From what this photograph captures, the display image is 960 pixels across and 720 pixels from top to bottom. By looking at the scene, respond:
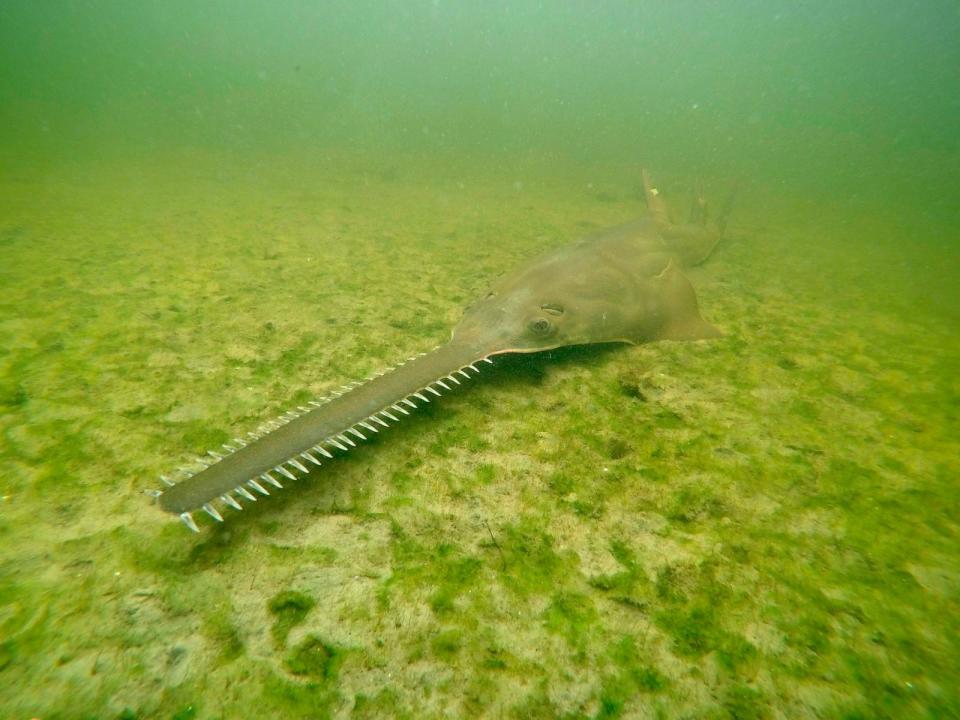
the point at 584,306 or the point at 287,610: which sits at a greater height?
the point at 584,306

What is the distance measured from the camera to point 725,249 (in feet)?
26.0

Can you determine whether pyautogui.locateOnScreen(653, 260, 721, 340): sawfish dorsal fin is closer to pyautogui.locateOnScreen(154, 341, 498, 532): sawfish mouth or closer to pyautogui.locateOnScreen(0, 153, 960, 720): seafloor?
pyautogui.locateOnScreen(0, 153, 960, 720): seafloor

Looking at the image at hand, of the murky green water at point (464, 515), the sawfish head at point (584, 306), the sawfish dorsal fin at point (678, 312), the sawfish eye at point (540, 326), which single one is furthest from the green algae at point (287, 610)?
the sawfish dorsal fin at point (678, 312)

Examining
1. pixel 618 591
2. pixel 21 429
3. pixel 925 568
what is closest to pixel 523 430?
pixel 618 591

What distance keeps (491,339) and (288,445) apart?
159 centimetres

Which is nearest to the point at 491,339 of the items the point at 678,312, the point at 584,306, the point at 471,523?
the point at 584,306

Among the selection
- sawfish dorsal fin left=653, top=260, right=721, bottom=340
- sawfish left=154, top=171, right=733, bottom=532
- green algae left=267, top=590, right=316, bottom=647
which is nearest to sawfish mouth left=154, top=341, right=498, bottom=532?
sawfish left=154, top=171, right=733, bottom=532

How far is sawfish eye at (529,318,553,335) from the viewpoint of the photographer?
3330 mm

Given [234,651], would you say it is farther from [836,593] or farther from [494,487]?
[836,593]

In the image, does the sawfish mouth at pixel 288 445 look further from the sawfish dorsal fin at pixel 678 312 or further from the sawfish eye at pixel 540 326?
the sawfish dorsal fin at pixel 678 312

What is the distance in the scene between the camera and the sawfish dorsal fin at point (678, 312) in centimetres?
400

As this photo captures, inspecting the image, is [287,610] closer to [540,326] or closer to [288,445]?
[288,445]

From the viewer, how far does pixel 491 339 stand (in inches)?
125

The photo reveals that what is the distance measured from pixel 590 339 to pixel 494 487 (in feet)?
5.48
